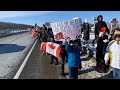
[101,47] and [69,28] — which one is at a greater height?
[69,28]

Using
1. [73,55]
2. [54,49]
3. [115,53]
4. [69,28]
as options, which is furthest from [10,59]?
[115,53]

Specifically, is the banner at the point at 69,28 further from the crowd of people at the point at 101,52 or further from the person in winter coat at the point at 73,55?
the person in winter coat at the point at 73,55

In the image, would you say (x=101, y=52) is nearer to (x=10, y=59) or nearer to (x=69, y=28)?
(x=69, y=28)

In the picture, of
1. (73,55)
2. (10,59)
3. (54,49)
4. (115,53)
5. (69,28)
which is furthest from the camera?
(10,59)

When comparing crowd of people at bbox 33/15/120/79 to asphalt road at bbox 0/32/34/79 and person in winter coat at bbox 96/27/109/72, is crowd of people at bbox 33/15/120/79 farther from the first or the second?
asphalt road at bbox 0/32/34/79

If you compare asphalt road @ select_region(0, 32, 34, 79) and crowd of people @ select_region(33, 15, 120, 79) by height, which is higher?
crowd of people @ select_region(33, 15, 120, 79)

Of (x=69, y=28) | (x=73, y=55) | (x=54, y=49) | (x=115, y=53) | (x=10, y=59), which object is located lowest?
(x=10, y=59)

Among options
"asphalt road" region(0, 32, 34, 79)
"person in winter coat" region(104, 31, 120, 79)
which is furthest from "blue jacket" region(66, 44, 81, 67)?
"asphalt road" region(0, 32, 34, 79)

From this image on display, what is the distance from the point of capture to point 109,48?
7.09 m

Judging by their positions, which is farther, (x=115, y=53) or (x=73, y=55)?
(x=73, y=55)
